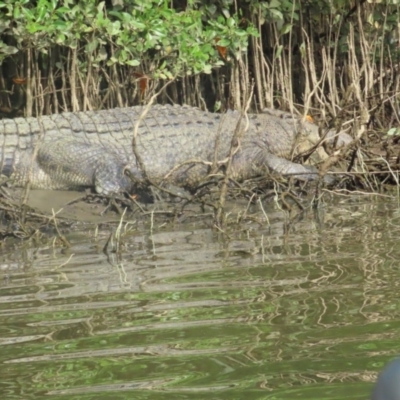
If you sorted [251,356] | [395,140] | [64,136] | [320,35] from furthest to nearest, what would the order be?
[320,35] → [395,140] → [64,136] → [251,356]

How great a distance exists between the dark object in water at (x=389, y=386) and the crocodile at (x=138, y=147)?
18.4ft

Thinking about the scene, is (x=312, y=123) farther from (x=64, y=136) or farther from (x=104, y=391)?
(x=104, y=391)

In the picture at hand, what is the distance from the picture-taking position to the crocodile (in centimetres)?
771

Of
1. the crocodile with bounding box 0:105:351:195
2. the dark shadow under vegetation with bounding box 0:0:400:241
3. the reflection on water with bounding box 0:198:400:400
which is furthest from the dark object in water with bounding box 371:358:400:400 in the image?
the crocodile with bounding box 0:105:351:195

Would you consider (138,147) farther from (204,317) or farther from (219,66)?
(204,317)

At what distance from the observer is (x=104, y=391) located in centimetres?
256

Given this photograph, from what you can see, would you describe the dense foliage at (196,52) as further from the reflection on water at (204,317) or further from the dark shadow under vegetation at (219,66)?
the reflection on water at (204,317)

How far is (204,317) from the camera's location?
341cm

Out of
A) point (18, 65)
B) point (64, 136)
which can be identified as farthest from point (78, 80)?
point (64, 136)

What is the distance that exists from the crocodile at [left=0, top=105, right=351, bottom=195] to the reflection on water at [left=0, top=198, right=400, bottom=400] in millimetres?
2173

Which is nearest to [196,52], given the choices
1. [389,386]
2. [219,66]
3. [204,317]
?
[219,66]

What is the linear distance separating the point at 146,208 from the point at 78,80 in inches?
103

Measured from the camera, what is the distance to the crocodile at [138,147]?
25.3 ft

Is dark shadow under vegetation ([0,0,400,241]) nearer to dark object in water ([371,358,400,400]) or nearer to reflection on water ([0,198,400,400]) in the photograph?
reflection on water ([0,198,400,400])
